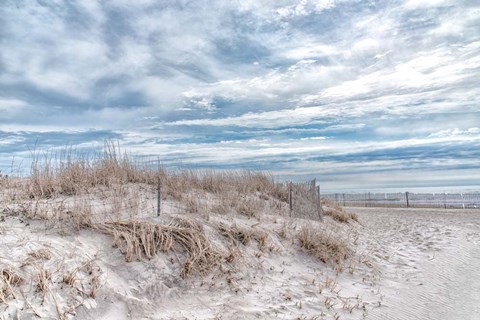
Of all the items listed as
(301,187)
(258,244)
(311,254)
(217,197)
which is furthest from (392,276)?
(301,187)

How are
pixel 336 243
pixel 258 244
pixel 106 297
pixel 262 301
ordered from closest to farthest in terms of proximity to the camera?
pixel 106 297 → pixel 262 301 → pixel 258 244 → pixel 336 243

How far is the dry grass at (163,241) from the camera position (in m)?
6.84

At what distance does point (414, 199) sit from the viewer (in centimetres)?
3856

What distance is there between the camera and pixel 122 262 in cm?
658

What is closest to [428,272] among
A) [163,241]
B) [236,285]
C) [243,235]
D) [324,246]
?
[324,246]

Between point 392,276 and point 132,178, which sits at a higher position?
point 132,178

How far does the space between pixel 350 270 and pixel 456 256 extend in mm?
4429

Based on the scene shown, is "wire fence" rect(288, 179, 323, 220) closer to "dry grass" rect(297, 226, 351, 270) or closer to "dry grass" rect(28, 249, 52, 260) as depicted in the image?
"dry grass" rect(297, 226, 351, 270)

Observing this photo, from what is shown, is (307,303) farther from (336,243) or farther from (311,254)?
(336,243)

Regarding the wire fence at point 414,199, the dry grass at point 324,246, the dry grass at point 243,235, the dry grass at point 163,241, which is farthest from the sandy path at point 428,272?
the wire fence at point 414,199

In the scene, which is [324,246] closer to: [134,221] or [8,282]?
[134,221]

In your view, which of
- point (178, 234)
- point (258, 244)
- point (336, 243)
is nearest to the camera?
point (178, 234)

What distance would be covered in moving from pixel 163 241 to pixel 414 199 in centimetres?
3625

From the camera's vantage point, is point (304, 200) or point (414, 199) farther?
point (414, 199)
